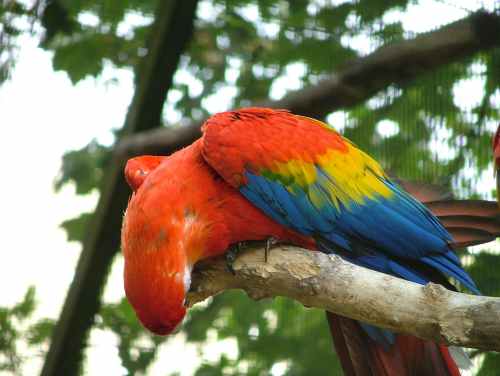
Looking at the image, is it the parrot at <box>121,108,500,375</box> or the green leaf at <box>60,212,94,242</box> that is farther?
the green leaf at <box>60,212,94,242</box>

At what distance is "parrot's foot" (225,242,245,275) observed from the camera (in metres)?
2.46

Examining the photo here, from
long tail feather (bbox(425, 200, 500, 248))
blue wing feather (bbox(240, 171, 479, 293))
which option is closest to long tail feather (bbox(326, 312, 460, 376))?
blue wing feather (bbox(240, 171, 479, 293))

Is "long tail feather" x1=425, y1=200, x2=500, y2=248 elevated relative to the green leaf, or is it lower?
lower

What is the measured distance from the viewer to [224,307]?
421cm

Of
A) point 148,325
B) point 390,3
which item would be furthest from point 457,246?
point 390,3

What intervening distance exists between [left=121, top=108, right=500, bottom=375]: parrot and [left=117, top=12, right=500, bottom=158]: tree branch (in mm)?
566

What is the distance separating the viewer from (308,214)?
2594 mm

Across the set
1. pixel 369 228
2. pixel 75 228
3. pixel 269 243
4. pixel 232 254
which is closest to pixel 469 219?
pixel 369 228

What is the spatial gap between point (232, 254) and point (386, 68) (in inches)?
48.1

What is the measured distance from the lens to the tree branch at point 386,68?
3.17 metres

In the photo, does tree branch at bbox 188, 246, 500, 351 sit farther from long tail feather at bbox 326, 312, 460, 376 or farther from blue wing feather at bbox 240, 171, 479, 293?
long tail feather at bbox 326, 312, 460, 376

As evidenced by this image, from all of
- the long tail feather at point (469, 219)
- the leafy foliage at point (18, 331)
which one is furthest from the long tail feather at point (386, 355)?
the leafy foliage at point (18, 331)

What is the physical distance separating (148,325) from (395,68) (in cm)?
165

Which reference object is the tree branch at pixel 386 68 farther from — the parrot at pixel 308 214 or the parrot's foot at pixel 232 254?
the parrot's foot at pixel 232 254
